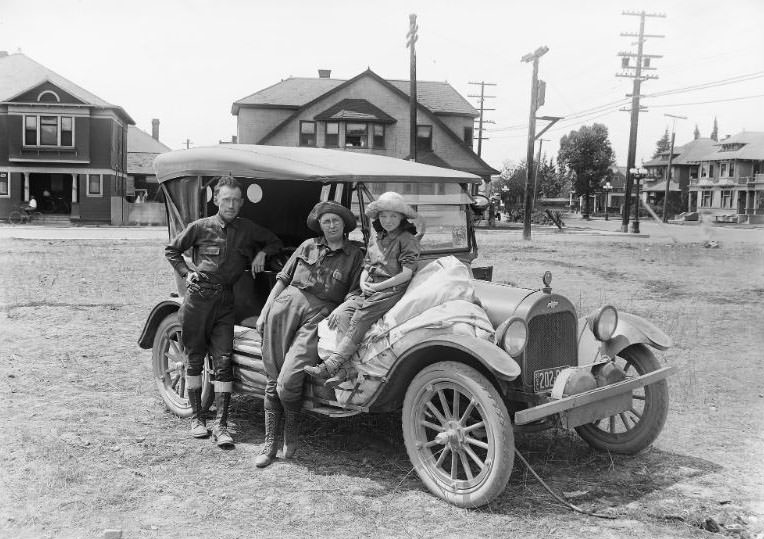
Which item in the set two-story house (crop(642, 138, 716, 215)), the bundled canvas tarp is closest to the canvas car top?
the bundled canvas tarp

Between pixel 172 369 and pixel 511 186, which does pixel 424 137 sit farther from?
pixel 172 369

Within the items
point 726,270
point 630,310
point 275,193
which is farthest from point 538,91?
point 275,193

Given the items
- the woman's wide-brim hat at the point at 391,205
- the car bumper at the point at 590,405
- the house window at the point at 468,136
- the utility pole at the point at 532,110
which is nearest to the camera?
the car bumper at the point at 590,405

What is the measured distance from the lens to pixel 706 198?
2970 inches

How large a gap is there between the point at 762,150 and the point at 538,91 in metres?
49.8

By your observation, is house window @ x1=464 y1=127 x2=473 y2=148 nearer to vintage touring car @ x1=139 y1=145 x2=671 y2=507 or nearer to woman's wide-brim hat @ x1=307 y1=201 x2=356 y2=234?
vintage touring car @ x1=139 y1=145 x2=671 y2=507

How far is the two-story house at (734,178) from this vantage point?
69750 millimetres

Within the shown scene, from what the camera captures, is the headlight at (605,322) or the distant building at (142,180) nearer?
the headlight at (605,322)

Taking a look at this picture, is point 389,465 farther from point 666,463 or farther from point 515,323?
point 666,463

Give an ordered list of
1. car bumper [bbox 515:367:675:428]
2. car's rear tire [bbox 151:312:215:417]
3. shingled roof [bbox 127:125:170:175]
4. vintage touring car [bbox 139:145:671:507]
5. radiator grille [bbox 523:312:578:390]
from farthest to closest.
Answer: shingled roof [bbox 127:125:170:175] < car's rear tire [bbox 151:312:215:417] < radiator grille [bbox 523:312:578:390] < vintage touring car [bbox 139:145:671:507] < car bumper [bbox 515:367:675:428]

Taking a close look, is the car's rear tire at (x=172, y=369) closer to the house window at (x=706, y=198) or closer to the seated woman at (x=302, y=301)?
the seated woman at (x=302, y=301)

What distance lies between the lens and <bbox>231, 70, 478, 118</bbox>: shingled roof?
41531 mm

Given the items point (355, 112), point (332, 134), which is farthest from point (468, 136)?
point (332, 134)

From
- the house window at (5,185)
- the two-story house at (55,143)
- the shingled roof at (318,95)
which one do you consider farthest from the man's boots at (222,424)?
the house window at (5,185)
